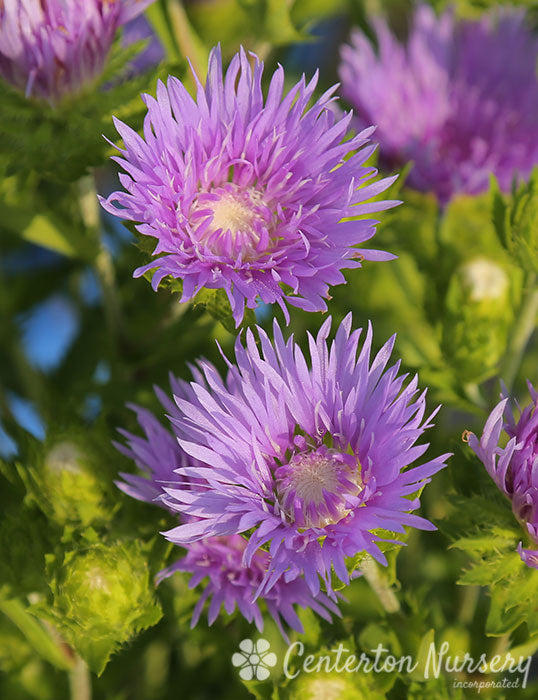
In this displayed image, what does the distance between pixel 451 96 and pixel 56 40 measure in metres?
0.65

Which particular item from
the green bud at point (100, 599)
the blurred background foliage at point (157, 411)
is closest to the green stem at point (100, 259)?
the blurred background foliage at point (157, 411)

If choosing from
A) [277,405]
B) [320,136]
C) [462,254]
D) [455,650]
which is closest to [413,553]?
[455,650]

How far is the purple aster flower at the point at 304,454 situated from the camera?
562mm

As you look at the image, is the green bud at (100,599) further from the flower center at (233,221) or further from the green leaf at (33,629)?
the flower center at (233,221)

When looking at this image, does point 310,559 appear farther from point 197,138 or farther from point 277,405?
point 197,138

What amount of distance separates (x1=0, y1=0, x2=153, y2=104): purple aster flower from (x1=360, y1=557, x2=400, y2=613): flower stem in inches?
20.6

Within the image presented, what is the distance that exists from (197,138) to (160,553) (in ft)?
1.19

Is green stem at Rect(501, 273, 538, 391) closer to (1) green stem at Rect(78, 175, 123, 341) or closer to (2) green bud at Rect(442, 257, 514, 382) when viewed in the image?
(2) green bud at Rect(442, 257, 514, 382)

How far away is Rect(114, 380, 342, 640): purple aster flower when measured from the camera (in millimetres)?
653

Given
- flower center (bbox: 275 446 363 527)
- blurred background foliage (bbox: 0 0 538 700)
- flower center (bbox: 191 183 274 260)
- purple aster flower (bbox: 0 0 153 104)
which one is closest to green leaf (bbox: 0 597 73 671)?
blurred background foliage (bbox: 0 0 538 700)

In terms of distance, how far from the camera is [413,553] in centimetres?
105

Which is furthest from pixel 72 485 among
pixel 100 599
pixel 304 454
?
pixel 304 454

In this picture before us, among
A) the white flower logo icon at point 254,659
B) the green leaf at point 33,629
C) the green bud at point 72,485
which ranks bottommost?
the white flower logo icon at point 254,659

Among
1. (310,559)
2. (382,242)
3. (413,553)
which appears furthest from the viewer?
(413,553)
